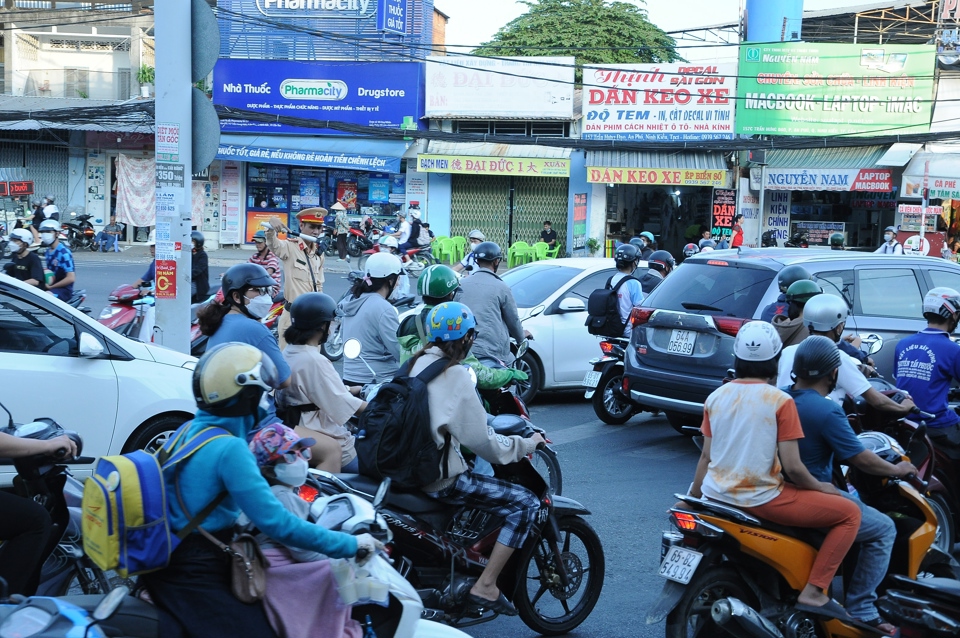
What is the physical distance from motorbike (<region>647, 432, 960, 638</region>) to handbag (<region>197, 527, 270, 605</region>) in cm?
176

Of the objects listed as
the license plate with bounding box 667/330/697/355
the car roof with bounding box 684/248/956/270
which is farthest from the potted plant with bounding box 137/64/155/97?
the license plate with bounding box 667/330/697/355

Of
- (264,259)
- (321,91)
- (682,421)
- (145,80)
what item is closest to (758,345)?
(682,421)

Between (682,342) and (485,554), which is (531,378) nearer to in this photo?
(682,342)

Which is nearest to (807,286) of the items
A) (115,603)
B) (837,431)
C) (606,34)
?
(837,431)

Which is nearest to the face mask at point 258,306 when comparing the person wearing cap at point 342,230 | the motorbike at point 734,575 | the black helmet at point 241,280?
the black helmet at point 241,280

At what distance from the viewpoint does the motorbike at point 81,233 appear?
91.1 feet

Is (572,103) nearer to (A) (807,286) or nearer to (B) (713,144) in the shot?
(B) (713,144)

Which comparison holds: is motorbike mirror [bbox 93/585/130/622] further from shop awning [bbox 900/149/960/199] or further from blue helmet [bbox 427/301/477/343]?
shop awning [bbox 900/149/960/199]

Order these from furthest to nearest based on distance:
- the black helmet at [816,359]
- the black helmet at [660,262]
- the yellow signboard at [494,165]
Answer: the yellow signboard at [494,165] < the black helmet at [660,262] < the black helmet at [816,359]

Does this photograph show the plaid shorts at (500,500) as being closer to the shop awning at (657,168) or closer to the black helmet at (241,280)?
the black helmet at (241,280)

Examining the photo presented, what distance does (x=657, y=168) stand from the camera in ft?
84.3

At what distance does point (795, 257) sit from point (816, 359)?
4.10m

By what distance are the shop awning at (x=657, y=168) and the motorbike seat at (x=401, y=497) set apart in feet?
72.6

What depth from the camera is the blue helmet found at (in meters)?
4.43
